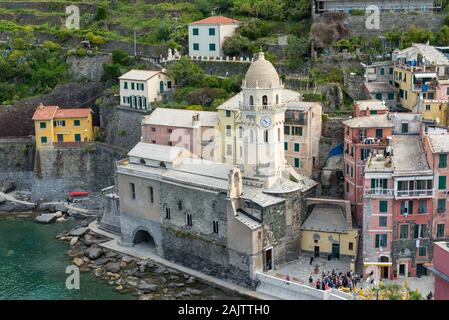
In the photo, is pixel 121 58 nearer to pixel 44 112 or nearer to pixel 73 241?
pixel 44 112

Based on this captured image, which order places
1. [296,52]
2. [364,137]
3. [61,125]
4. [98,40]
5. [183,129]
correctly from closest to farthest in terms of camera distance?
[364,137] < [183,129] < [296,52] < [61,125] < [98,40]

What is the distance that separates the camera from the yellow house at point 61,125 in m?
57.0

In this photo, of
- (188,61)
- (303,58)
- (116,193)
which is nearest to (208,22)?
(188,61)

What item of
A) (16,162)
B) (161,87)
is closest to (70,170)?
(16,162)

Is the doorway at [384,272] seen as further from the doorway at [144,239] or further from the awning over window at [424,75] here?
the doorway at [144,239]

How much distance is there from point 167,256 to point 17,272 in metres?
8.77

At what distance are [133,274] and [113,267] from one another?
1.59 meters

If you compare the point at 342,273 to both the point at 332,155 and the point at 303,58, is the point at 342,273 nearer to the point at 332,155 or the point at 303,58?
the point at 332,155

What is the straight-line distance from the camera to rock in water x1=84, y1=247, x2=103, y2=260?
145ft

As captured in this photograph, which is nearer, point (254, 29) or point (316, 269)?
point (316, 269)

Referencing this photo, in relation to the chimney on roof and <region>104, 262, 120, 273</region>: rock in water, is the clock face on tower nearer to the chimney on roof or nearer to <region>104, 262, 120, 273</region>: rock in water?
the chimney on roof

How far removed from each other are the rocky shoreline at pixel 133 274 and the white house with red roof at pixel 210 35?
2071 cm

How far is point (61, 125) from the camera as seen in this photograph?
190 ft

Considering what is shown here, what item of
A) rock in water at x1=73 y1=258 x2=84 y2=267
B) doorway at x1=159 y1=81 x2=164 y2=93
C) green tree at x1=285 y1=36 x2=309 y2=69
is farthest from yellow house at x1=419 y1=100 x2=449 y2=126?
doorway at x1=159 y1=81 x2=164 y2=93
